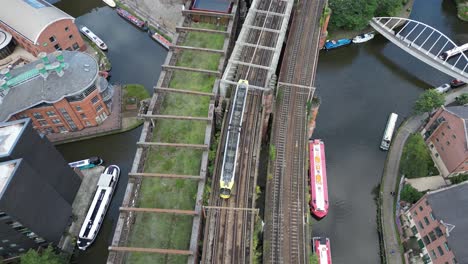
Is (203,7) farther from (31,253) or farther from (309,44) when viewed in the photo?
(31,253)

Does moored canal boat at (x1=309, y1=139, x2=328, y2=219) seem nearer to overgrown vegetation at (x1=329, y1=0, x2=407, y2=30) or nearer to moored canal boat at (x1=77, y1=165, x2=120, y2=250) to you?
overgrown vegetation at (x1=329, y1=0, x2=407, y2=30)

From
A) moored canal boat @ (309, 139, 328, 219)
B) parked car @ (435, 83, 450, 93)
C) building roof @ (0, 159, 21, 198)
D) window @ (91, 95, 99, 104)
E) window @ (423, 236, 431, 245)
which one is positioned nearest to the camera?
building roof @ (0, 159, 21, 198)

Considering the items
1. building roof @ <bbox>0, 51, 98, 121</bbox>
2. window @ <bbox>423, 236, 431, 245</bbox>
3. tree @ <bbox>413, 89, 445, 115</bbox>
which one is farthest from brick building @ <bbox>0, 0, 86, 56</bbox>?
window @ <bbox>423, 236, 431, 245</bbox>

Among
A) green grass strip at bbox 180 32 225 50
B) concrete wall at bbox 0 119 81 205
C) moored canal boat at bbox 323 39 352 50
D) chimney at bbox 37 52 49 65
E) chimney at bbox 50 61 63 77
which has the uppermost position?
moored canal boat at bbox 323 39 352 50

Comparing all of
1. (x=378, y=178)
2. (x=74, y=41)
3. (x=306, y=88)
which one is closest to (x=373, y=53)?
(x=306, y=88)

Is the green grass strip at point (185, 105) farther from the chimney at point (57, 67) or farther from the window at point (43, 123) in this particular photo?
the window at point (43, 123)

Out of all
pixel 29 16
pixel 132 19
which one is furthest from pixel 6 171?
pixel 132 19
